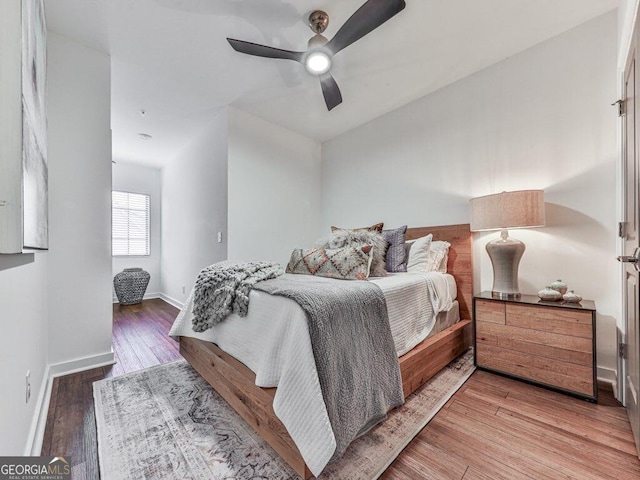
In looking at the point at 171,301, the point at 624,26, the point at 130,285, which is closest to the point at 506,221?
the point at 624,26

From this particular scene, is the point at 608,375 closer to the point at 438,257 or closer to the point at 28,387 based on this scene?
the point at 438,257

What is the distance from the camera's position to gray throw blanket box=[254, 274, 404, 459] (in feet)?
3.94

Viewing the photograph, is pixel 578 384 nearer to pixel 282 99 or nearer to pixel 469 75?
pixel 469 75

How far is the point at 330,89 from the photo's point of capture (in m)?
2.30

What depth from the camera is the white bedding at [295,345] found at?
1105 mm

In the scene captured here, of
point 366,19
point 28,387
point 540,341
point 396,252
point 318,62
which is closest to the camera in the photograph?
point 28,387

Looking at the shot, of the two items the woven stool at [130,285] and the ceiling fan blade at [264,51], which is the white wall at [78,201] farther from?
the woven stool at [130,285]

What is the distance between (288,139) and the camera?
3920mm

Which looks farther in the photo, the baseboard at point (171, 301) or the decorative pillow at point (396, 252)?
the baseboard at point (171, 301)

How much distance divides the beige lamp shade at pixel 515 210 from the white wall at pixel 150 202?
18.4 feet

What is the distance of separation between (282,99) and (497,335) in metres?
3.13

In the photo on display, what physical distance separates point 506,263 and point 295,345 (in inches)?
77.1

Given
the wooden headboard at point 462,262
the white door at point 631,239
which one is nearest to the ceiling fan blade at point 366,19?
the white door at point 631,239

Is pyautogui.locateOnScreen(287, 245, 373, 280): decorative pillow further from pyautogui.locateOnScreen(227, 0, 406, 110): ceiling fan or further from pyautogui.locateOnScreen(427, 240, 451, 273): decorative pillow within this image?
pyautogui.locateOnScreen(227, 0, 406, 110): ceiling fan
